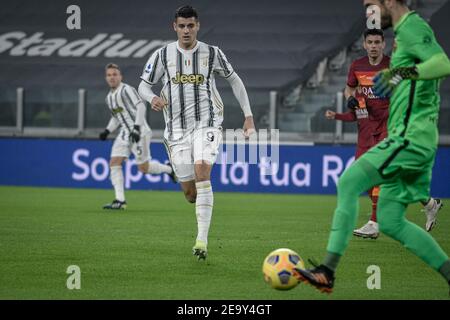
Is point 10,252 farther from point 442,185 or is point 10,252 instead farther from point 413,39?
point 442,185

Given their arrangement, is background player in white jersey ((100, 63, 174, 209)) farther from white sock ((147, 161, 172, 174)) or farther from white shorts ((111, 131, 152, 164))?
white sock ((147, 161, 172, 174))

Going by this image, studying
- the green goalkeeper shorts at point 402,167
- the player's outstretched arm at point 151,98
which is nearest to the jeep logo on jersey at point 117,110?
the player's outstretched arm at point 151,98

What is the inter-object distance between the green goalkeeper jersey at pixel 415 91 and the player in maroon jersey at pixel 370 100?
4408 mm

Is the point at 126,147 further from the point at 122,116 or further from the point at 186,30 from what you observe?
the point at 186,30

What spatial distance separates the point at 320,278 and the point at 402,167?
905 millimetres

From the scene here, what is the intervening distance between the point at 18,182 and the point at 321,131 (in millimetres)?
6727

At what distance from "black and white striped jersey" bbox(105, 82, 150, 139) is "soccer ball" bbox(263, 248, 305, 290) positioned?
32.2 feet

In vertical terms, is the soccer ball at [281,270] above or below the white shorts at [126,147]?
below

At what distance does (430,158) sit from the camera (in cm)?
676

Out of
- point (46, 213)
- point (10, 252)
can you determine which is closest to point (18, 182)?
point (46, 213)

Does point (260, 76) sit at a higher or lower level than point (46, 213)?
higher

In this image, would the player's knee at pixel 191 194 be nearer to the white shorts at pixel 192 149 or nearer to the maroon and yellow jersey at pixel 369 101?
the white shorts at pixel 192 149

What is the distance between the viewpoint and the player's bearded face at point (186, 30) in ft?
31.3

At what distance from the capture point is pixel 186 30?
31.5 feet
